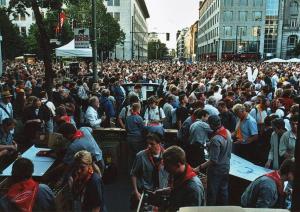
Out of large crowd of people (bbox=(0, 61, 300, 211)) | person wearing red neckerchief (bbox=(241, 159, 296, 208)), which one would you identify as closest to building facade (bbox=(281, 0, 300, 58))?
large crowd of people (bbox=(0, 61, 300, 211))


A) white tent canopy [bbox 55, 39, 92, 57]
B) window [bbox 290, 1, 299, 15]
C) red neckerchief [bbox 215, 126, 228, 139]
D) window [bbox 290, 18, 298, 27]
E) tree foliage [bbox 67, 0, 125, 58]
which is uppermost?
window [bbox 290, 1, 299, 15]

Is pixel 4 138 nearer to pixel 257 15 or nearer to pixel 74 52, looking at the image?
pixel 74 52

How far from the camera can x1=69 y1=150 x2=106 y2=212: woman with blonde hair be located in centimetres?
446

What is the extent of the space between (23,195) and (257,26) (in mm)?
97014

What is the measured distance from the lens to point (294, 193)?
285cm

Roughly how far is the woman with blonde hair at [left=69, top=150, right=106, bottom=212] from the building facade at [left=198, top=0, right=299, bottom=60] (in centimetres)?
9066

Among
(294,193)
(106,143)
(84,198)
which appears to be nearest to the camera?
(294,193)

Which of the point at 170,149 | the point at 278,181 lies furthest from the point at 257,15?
the point at 170,149

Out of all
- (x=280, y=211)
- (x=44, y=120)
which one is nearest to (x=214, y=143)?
(x=280, y=211)

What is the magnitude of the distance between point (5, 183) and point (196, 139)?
3.65m

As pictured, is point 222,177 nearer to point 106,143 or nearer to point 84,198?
point 84,198

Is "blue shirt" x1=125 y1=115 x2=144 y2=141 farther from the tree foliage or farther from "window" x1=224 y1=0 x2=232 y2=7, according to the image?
"window" x1=224 y1=0 x2=232 y2=7

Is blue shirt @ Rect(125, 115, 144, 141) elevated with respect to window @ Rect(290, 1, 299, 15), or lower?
lower

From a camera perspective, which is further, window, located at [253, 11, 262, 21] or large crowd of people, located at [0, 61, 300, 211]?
window, located at [253, 11, 262, 21]
